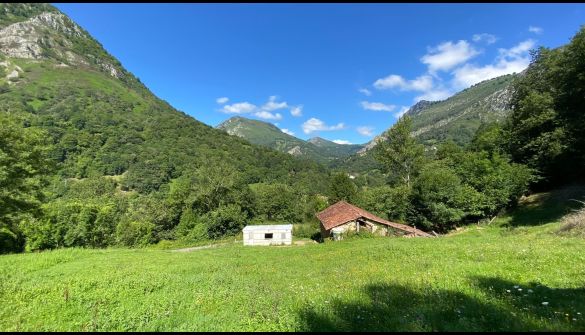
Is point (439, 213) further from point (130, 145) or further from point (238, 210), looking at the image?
point (130, 145)

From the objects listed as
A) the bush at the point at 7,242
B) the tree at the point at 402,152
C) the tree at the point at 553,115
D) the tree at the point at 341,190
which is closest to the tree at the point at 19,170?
the bush at the point at 7,242

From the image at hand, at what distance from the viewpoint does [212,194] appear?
244 ft

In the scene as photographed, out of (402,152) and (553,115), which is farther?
(402,152)

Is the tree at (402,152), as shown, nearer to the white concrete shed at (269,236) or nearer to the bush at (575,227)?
the white concrete shed at (269,236)

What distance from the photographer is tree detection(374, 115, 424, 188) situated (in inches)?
2160

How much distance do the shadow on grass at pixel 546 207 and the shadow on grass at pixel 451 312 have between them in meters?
26.3

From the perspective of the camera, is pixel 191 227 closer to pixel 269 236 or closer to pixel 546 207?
pixel 269 236

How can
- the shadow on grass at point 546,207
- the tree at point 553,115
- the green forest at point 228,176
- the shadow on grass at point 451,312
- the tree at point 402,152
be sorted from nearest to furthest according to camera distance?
the shadow on grass at point 451,312
the shadow on grass at point 546,207
the green forest at point 228,176
the tree at point 553,115
the tree at point 402,152

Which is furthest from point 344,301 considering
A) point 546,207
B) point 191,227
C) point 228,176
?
point 228,176

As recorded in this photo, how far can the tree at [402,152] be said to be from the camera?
180 ft

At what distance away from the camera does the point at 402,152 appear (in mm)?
55312

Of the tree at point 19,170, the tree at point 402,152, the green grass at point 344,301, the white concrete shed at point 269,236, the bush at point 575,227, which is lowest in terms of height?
the white concrete shed at point 269,236

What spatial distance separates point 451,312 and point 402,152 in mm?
52021

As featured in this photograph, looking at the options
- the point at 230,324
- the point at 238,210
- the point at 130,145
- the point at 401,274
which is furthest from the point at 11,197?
the point at 130,145
